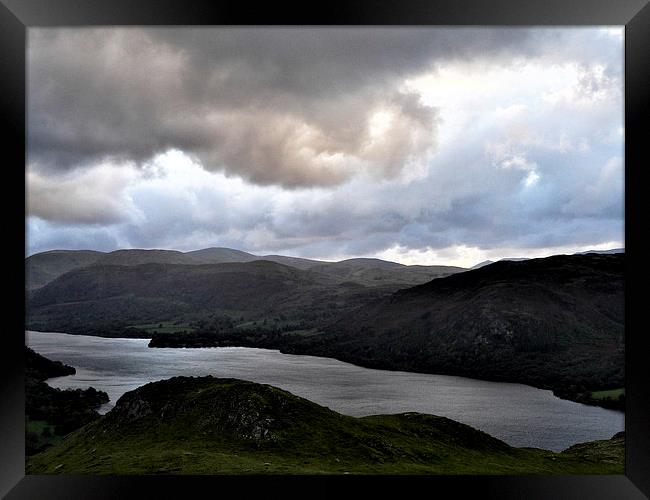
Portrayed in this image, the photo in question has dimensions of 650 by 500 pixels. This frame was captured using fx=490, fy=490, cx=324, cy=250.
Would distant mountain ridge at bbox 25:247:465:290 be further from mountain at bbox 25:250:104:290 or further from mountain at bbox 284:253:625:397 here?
mountain at bbox 284:253:625:397

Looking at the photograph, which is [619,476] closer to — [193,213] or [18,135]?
[18,135]

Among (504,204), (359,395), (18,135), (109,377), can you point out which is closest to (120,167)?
(109,377)

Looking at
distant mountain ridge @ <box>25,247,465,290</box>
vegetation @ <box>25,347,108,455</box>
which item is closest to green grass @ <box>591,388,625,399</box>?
distant mountain ridge @ <box>25,247,465,290</box>

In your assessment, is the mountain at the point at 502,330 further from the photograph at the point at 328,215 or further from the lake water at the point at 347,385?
the lake water at the point at 347,385

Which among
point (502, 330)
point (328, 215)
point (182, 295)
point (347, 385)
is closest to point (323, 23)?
point (328, 215)

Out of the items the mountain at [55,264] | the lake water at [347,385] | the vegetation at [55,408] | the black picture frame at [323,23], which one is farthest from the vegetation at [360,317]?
the black picture frame at [323,23]

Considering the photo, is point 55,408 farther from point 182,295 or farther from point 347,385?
point 347,385
